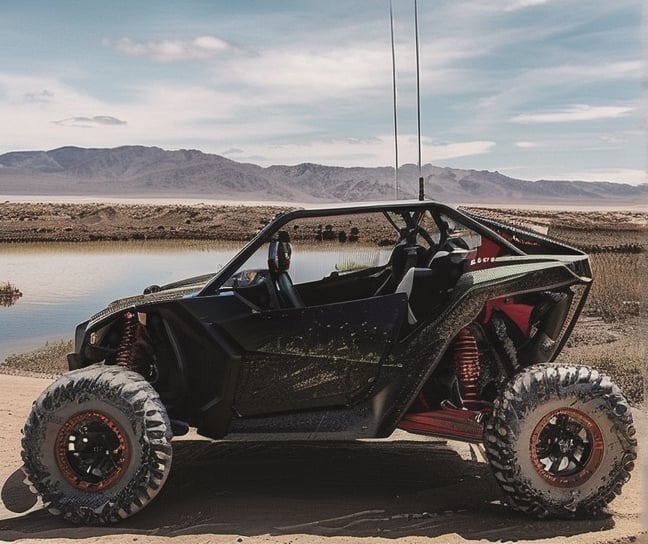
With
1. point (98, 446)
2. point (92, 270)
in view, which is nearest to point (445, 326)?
point (98, 446)

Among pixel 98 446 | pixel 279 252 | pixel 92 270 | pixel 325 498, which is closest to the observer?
pixel 98 446

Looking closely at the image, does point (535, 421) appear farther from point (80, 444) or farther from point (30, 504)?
point (30, 504)

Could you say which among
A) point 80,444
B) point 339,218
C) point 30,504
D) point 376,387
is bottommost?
point 30,504

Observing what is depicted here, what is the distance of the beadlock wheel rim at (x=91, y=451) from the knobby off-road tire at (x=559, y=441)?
2358 mm

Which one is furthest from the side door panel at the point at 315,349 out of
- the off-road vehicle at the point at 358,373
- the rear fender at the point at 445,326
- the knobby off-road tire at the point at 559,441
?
the knobby off-road tire at the point at 559,441

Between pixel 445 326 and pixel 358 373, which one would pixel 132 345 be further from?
pixel 445 326

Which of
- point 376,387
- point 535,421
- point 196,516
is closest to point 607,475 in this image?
point 535,421

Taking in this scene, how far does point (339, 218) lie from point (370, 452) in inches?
86.5

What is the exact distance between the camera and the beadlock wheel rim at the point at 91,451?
18.4 ft

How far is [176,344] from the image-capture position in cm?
589

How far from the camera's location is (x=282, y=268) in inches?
235

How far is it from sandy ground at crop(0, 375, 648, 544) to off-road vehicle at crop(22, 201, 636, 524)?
24 centimetres

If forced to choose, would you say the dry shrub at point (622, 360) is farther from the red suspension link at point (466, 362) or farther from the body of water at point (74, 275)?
the body of water at point (74, 275)

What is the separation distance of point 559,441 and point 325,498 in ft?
5.33
